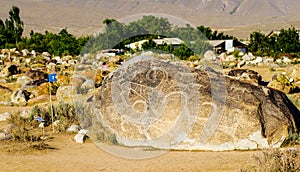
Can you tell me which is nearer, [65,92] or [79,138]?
[79,138]

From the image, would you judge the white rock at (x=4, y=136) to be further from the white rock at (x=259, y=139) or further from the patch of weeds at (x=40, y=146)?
the white rock at (x=259, y=139)

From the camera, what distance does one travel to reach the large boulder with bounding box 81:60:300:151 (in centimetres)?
1077

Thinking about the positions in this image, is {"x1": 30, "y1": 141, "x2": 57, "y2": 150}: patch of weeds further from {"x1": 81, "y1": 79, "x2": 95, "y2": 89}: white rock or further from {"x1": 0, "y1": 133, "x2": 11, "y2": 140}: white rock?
{"x1": 81, "y1": 79, "x2": 95, "y2": 89}: white rock

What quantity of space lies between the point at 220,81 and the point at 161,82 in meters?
1.45

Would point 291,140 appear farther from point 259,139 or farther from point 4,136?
point 4,136

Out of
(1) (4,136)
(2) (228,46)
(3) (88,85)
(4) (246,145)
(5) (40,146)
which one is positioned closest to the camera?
(4) (246,145)

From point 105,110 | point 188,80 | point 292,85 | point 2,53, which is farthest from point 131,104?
point 2,53

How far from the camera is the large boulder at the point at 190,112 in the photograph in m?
10.8

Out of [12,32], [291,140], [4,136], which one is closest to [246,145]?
[291,140]

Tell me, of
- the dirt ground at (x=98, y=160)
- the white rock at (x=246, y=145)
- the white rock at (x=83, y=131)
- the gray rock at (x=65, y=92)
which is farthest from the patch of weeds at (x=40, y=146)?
the gray rock at (x=65, y=92)

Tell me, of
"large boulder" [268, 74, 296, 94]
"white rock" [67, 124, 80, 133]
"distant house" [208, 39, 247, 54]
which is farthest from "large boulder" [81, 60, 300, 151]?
"distant house" [208, 39, 247, 54]

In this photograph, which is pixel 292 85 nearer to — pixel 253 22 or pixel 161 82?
pixel 161 82

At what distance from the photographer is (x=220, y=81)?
11.9m

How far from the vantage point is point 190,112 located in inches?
432
